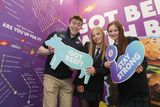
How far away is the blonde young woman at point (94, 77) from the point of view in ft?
6.57

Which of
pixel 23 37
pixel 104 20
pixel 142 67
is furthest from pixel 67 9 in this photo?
pixel 142 67

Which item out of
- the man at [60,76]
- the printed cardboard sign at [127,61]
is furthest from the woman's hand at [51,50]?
the printed cardboard sign at [127,61]

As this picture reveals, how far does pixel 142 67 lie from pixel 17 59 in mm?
1212

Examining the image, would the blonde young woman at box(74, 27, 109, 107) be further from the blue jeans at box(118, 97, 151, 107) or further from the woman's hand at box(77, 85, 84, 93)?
the blue jeans at box(118, 97, 151, 107)

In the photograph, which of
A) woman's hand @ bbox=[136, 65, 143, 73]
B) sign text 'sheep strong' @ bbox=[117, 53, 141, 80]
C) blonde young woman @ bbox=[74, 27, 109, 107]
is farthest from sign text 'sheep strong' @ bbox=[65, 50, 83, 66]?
woman's hand @ bbox=[136, 65, 143, 73]

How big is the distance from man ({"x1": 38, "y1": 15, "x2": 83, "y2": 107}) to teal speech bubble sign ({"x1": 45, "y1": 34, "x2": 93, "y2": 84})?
0.20 feet

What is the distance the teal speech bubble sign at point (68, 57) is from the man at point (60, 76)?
61 mm

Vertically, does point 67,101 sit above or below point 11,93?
below

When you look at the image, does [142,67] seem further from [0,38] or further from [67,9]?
[67,9]

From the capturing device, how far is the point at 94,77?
2059 millimetres

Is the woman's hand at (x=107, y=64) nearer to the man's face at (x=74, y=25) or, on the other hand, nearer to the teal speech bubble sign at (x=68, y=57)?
the teal speech bubble sign at (x=68, y=57)

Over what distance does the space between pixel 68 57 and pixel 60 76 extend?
251 millimetres

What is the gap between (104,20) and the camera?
3109 mm

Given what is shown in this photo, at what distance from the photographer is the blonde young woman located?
2.00m
